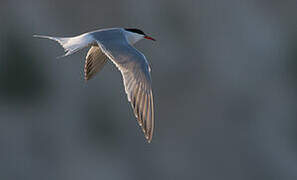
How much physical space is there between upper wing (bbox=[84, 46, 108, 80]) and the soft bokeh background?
417 cm

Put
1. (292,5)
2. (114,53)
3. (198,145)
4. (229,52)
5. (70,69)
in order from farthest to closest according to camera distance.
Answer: (292,5)
(229,52)
(198,145)
(70,69)
(114,53)

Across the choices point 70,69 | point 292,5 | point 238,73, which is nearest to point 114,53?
point 70,69

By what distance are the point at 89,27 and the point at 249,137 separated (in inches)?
129

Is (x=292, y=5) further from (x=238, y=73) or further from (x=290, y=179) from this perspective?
(x=290, y=179)

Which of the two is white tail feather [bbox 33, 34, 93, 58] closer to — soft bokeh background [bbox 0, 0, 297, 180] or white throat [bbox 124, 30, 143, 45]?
white throat [bbox 124, 30, 143, 45]

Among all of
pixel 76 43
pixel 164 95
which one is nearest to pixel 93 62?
pixel 76 43

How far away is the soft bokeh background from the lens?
9.52 meters

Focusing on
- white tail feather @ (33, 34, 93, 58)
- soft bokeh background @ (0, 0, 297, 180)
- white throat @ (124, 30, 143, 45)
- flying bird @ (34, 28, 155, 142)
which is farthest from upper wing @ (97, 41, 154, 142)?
soft bokeh background @ (0, 0, 297, 180)

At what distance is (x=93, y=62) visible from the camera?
5.31 m

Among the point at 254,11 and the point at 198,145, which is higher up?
the point at 254,11

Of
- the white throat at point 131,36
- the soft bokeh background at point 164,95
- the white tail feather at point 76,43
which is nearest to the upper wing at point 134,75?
the white tail feather at point 76,43

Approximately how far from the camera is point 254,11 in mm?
11633

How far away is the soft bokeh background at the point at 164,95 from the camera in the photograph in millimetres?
9516

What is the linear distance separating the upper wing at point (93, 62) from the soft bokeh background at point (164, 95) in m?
4.17
